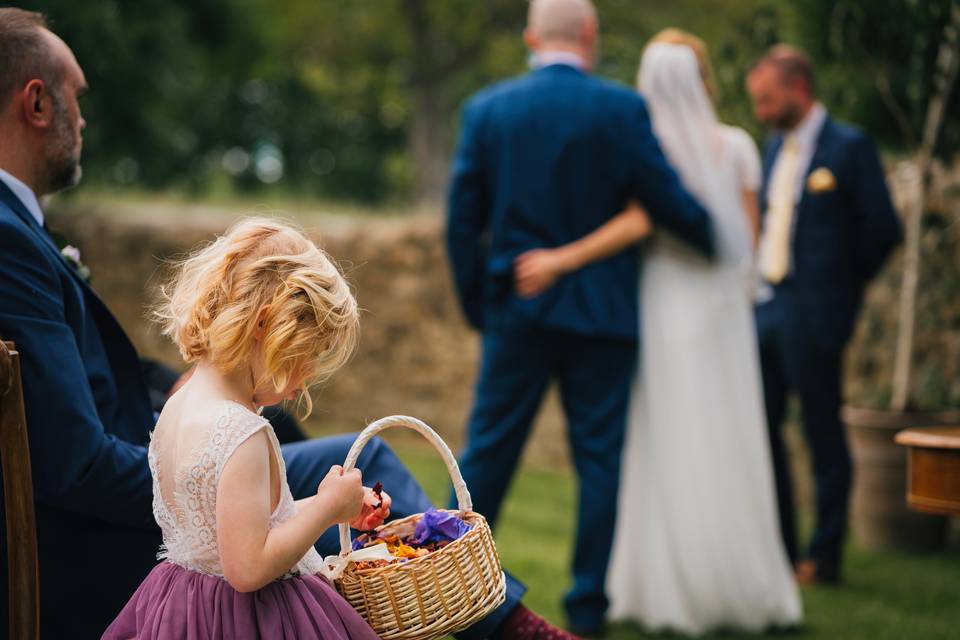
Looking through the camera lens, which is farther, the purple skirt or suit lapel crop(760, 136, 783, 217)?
suit lapel crop(760, 136, 783, 217)

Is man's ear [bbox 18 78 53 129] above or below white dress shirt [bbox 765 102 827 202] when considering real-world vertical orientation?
above

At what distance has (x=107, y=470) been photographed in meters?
2.29

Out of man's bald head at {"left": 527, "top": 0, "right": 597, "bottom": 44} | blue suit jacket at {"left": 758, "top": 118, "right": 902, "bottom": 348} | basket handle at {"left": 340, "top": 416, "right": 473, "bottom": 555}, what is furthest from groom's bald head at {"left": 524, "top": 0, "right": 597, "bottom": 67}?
basket handle at {"left": 340, "top": 416, "right": 473, "bottom": 555}

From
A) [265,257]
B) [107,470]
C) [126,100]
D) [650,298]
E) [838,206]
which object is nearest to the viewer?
[265,257]

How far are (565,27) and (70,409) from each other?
2572 mm

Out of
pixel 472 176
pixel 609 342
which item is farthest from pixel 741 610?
pixel 472 176

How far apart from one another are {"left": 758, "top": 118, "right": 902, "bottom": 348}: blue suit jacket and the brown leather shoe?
0.99 m

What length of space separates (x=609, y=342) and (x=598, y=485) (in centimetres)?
49

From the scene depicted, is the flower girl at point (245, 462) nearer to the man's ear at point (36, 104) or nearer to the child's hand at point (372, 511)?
the child's hand at point (372, 511)

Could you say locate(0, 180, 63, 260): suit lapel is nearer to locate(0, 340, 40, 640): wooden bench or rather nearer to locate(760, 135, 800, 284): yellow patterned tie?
locate(0, 340, 40, 640): wooden bench

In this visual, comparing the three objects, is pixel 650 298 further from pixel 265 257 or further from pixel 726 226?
pixel 265 257

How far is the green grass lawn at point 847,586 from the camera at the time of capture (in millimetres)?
4469

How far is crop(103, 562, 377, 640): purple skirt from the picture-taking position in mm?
1954

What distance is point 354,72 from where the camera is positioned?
66.8 feet
